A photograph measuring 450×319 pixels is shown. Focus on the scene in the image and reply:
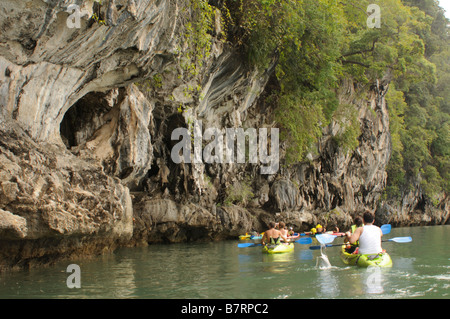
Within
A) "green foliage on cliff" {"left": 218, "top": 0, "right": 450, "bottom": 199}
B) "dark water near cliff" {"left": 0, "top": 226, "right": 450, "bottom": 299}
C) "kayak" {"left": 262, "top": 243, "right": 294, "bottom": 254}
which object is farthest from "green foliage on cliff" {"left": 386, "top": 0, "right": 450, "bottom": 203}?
"dark water near cliff" {"left": 0, "top": 226, "right": 450, "bottom": 299}

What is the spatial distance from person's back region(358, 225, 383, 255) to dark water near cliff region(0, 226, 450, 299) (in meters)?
0.46

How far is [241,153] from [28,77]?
498 inches

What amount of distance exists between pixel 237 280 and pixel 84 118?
7.22m

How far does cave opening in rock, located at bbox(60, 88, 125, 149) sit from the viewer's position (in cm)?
1194

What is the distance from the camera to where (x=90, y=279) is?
26.0ft

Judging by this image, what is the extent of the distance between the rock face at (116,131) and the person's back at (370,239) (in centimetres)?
536

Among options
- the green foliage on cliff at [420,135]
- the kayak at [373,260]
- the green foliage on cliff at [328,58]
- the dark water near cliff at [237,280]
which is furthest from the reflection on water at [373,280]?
the green foliage on cliff at [420,135]

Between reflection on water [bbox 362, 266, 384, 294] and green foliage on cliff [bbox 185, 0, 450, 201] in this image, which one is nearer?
reflection on water [bbox 362, 266, 384, 294]

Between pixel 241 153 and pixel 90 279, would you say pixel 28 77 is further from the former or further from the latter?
pixel 241 153

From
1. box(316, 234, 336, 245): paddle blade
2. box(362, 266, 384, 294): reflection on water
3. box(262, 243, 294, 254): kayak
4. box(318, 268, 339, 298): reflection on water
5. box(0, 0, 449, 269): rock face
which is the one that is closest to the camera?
box(318, 268, 339, 298): reflection on water

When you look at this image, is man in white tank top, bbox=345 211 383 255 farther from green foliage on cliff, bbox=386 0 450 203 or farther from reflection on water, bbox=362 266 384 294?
green foliage on cliff, bbox=386 0 450 203

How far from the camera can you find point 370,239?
825 centimetres

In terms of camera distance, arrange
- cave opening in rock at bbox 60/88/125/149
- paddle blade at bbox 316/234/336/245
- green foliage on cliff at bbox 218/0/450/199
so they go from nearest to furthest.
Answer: paddle blade at bbox 316/234/336/245 < cave opening in rock at bbox 60/88/125/149 < green foliage on cliff at bbox 218/0/450/199
